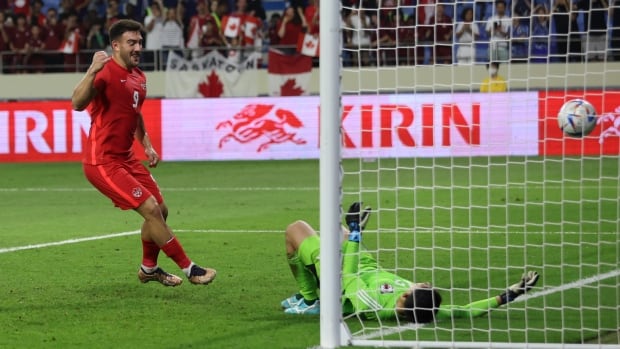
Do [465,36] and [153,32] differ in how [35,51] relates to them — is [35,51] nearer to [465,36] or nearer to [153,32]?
[153,32]

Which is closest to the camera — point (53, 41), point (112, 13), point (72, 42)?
point (72, 42)

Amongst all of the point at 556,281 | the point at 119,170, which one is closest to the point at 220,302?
the point at 119,170

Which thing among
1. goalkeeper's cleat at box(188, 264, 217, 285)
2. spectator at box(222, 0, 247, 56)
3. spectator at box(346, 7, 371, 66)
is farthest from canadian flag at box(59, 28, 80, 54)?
goalkeeper's cleat at box(188, 264, 217, 285)

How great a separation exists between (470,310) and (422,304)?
1.23 feet

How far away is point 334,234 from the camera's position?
652 centimetres

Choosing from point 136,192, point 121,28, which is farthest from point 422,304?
point 121,28

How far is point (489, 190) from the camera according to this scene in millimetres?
14914

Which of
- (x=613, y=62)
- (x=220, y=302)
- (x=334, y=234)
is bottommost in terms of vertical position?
(x=220, y=302)

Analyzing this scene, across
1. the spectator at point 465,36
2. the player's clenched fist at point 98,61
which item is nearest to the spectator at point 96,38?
the spectator at point 465,36

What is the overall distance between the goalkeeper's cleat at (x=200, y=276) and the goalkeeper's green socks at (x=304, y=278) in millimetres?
699

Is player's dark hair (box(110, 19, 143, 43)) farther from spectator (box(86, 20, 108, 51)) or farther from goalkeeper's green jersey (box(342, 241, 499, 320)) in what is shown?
spectator (box(86, 20, 108, 51))

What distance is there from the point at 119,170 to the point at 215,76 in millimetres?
15800

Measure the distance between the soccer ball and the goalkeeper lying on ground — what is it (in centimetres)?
548

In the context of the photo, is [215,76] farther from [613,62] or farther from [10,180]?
[613,62]
